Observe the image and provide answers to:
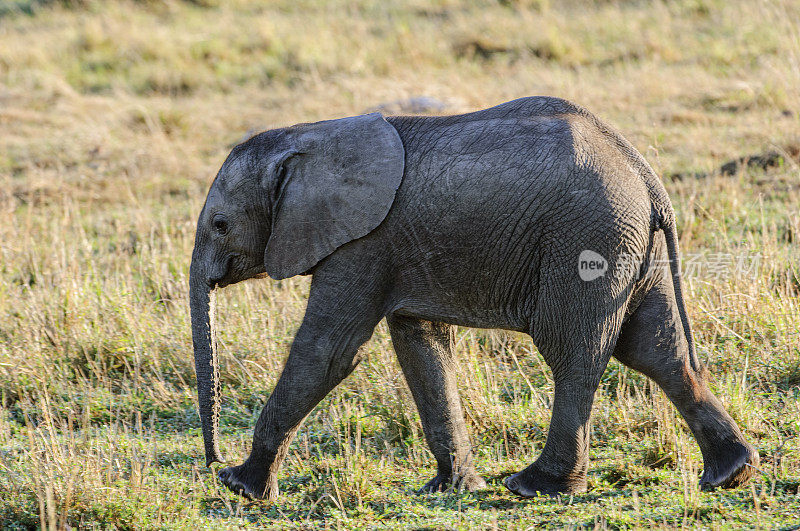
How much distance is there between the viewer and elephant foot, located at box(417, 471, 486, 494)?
4547 mm

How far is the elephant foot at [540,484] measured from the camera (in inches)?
166

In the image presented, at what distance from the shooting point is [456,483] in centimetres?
456

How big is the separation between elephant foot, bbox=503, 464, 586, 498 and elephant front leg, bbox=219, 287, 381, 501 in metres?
0.89

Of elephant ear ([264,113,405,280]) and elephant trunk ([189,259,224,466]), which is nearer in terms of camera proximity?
elephant ear ([264,113,405,280])

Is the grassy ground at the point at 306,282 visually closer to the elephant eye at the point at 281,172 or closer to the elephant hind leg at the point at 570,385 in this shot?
the elephant hind leg at the point at 570,385

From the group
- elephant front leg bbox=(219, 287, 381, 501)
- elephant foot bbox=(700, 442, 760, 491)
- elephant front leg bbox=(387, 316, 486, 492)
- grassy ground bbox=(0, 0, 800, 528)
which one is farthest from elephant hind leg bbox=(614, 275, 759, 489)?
elephant front leg bbox=(219, 287, 381, 501)

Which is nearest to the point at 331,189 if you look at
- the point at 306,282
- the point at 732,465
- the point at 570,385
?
the point at 570,385

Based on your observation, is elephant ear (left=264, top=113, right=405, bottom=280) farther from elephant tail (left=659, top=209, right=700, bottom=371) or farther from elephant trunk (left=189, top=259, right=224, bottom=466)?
elephant tail (left=659, top=209, right=700, bottom=371)

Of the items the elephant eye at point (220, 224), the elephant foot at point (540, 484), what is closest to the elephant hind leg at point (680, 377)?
the elephant foot at point (540, 484)

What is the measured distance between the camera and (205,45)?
13875mm

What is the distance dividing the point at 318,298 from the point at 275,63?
9.66 metres

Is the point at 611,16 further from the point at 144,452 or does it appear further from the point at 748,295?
the point at 144,452

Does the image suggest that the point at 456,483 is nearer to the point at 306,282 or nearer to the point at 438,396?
the point at 438,396

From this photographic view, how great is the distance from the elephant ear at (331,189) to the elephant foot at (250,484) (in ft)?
3.02
